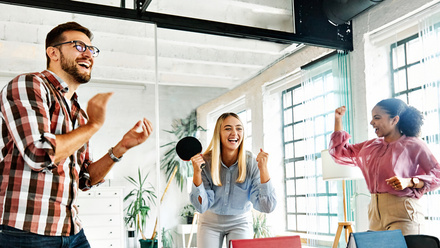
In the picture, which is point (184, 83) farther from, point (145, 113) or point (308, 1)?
point (308, 1)

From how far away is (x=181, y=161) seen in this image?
4715 millimetres

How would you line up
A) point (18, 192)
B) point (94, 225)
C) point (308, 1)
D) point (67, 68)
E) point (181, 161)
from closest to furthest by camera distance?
point (18, 192) < point (67, 68) < point (94, 225) < point (181, 161) < point (308, 1)

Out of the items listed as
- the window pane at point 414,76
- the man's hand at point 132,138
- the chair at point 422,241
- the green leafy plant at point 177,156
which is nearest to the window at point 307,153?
the window pane at point 414,76

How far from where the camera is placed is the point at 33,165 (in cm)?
163

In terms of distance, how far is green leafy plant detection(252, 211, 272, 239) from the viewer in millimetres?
4875

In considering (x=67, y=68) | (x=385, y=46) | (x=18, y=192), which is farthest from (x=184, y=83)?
(x=18, y=192)

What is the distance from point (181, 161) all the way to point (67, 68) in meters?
2.81

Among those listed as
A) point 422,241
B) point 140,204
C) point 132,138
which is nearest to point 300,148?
point 140,204

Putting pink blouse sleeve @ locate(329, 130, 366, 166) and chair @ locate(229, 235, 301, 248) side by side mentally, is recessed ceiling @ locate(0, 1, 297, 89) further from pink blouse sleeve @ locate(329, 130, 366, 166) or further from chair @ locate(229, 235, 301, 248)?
chair @ locate(229, 235, 301, 248)

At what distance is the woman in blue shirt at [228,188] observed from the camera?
3199 millimetres

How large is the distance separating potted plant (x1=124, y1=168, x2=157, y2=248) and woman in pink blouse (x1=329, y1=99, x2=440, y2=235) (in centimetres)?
204

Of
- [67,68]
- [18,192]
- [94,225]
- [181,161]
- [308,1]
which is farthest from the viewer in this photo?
[308,1]

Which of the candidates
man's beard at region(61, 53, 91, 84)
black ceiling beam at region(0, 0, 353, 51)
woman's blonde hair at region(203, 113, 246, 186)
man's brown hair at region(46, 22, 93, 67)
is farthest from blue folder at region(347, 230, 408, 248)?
black ceiling beam at region(0, 0, 353, 51)

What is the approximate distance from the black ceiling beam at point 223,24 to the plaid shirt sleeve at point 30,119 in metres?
2.98
